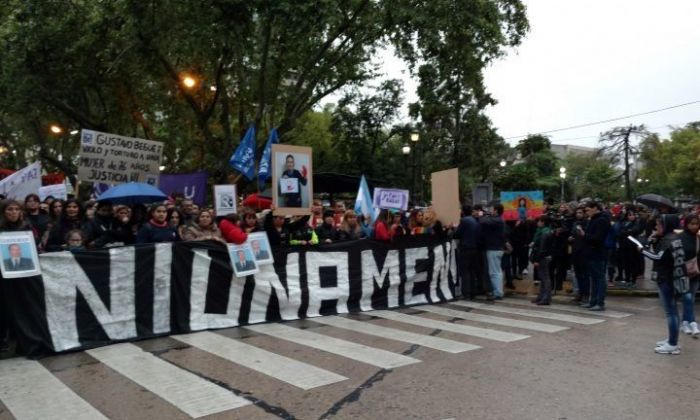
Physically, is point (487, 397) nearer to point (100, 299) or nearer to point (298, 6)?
point (100, 299)

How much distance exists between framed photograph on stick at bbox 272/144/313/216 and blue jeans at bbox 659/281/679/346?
5495 mm

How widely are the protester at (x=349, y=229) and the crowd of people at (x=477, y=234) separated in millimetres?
19

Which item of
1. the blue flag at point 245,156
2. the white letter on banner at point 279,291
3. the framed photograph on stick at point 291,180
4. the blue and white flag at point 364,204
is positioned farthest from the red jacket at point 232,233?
the blue flag at point 245,156

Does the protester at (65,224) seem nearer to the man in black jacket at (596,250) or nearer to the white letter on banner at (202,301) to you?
the white letter on banner at (202,301)

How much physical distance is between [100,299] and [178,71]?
14.3 m

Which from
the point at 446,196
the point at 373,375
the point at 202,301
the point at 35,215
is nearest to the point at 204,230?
the point at 202,301

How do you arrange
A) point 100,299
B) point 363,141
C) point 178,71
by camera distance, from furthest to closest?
point 363,141 → point 178,71 → point 100,299

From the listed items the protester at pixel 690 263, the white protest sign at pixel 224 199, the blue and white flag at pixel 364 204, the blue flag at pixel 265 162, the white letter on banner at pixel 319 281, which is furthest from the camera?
the blue flag at pixel 265 162

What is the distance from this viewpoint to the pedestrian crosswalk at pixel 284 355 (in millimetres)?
4961

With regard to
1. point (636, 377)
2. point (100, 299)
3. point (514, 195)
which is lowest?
point (636, 377)

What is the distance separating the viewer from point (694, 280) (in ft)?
23.6

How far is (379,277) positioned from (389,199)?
7.10ft

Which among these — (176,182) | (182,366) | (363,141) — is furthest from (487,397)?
(363,141)

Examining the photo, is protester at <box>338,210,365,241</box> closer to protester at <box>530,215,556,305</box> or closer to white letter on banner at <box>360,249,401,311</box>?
white letter on banner at <box>360,249,401,311</box>
